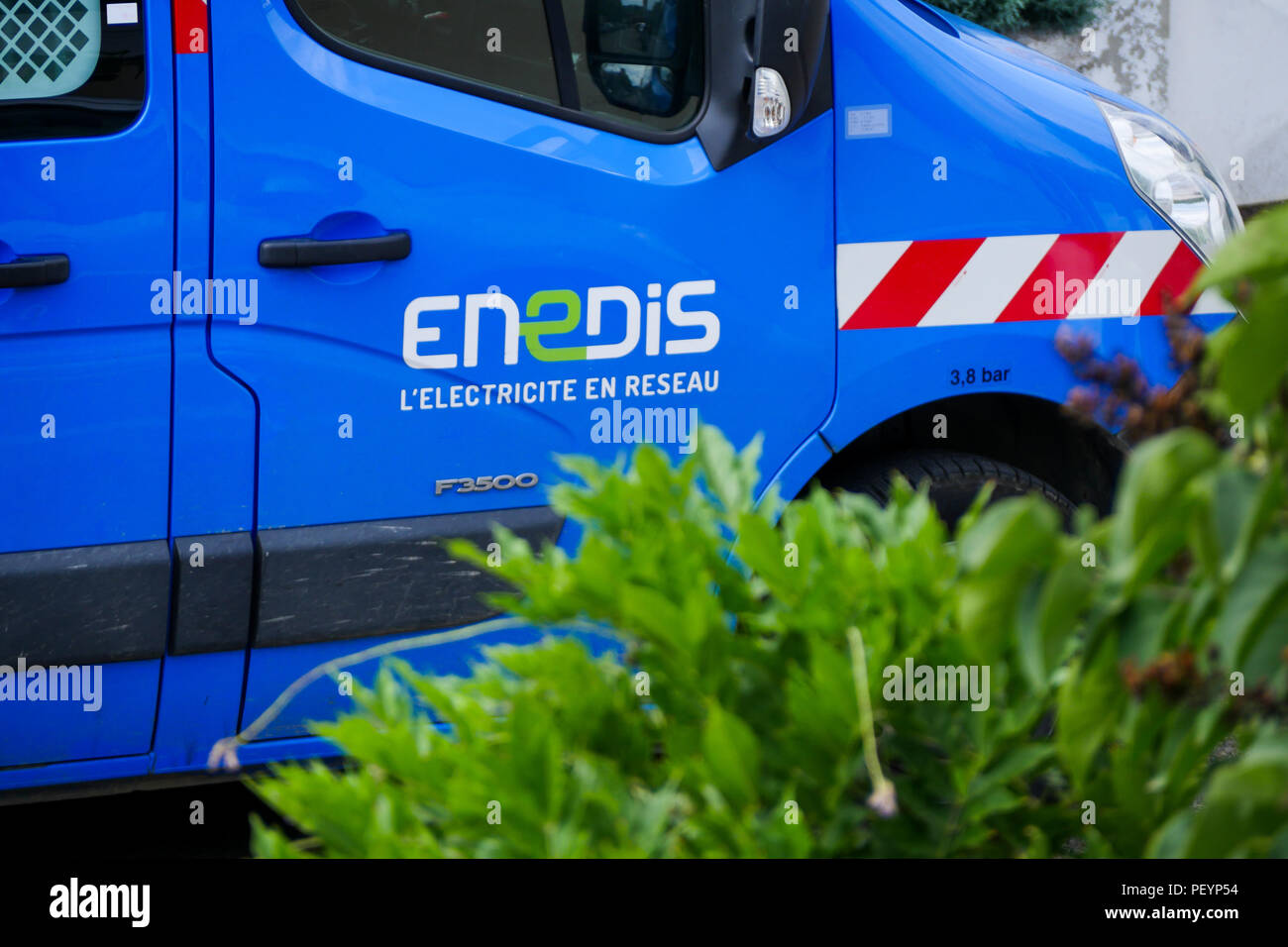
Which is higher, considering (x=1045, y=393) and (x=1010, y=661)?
(x=1010, y=661)

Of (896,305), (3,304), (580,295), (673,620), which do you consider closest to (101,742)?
(3,304)

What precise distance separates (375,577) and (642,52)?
125cm

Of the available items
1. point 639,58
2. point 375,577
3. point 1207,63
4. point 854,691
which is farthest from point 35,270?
point 1207,63

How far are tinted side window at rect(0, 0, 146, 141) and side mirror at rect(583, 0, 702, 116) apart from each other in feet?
3.01

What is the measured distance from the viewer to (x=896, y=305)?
2.77 metres

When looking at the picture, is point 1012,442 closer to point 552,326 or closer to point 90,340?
point 552,326

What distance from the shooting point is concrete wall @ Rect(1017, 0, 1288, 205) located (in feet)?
30.9

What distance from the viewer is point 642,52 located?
280 centimetres

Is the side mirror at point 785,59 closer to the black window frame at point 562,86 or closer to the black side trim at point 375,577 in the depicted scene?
the black window frame at point 562,86

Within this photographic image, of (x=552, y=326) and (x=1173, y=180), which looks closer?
(x=552, y=326)

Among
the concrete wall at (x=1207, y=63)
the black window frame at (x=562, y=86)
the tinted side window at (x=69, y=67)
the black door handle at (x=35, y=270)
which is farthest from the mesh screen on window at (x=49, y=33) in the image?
the concrete wall at (x=1207, y=63)

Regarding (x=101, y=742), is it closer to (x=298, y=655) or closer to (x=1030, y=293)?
(x=298, y=655)

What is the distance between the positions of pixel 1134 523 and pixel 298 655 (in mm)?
2233

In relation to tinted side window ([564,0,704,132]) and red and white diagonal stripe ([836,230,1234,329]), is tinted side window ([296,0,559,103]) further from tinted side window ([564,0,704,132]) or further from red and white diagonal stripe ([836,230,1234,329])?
red and white diagonal stripe ([836,230,1234,329])
